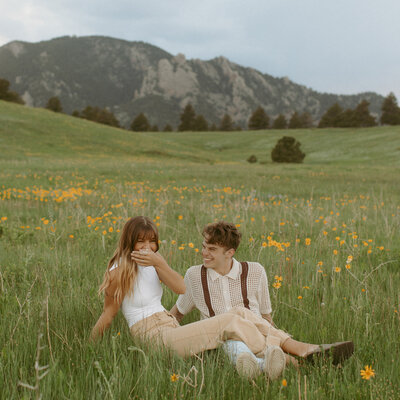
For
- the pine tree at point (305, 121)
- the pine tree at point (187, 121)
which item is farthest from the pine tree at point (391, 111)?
the pine tree at point (187, 121)

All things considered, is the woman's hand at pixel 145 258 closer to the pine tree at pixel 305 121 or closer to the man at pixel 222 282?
the man at pixel 222 282

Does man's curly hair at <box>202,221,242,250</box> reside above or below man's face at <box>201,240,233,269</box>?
above

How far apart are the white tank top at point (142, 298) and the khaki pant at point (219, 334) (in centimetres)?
17

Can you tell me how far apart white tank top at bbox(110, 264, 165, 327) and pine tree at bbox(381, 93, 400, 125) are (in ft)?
271

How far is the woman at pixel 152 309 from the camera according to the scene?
8.09 ft

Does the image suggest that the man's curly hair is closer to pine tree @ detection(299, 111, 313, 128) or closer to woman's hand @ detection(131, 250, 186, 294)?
woman's hand @ detection(131, 250, 186, 294)

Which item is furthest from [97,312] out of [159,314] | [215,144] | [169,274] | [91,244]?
[215,144]

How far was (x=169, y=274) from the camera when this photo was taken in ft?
8.91

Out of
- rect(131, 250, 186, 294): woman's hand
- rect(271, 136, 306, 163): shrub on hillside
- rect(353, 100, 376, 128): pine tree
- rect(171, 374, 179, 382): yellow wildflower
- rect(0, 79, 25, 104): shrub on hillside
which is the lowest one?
rect(171, 374, 179, 382): yellow wildflower

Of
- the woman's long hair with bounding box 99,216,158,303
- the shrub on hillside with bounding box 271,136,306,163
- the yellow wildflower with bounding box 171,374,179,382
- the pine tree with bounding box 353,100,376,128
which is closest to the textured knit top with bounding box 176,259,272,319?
the woman's long hair with bounding box 99,216,158,303

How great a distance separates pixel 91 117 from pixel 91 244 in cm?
8384

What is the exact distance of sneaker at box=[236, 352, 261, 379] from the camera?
2.13 m

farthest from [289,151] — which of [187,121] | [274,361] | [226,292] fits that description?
[187,121]

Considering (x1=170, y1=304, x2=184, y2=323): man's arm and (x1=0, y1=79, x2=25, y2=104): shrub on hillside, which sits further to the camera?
(x1=0, y1=79, x2=25, y2=104): shrub on hillside
